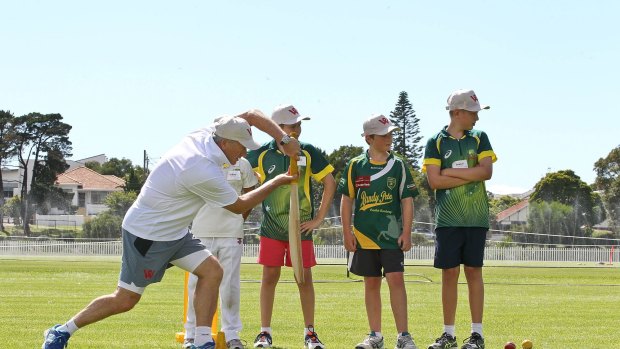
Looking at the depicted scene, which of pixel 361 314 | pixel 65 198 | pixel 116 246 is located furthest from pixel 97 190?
pixel 361 314

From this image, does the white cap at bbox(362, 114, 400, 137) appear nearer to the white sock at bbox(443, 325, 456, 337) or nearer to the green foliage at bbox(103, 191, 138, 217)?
the white sock at bbox(443, 325, 456, 337)

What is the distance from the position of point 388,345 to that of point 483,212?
1546 millimetres

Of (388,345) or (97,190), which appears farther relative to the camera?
(97,190)

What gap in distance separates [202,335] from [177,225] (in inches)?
34.7

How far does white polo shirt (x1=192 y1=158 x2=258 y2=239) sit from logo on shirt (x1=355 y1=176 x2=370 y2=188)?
1046 mm

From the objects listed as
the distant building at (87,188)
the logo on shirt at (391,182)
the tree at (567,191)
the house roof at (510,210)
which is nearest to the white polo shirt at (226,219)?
the logo on shirt at (391,182)

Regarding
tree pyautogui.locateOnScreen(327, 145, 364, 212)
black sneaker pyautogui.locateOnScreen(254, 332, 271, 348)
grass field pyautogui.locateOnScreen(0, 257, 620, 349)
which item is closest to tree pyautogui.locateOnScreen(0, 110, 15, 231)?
tree pyautogui.locateOnScreen(327, 145, 364, 212)

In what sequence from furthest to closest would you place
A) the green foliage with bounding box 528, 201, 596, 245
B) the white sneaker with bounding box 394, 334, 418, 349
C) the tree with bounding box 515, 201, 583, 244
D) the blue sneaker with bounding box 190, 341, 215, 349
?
the green foliage with bounding box 528, 201, 596, 245
the tree with bounding box 515, 201, 583, 244
the white sneaker with bounding box 394, 334, 418, 349
the blue sneaker with bounding box 190, 341, 215, 349

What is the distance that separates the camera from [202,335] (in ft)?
26.9

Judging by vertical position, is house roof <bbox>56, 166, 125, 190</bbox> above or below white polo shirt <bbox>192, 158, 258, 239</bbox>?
above

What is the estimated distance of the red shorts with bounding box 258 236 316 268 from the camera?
33.7ft

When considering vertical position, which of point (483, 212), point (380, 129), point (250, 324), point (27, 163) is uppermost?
point (27, 163)

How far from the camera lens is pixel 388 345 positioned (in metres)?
9.96

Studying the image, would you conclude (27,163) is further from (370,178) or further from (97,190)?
(370,178)
